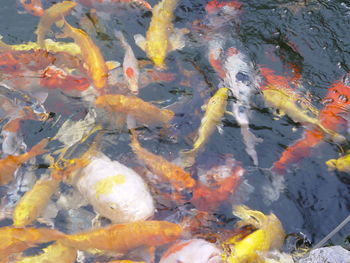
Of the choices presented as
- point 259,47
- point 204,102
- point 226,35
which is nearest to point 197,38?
point 226,35

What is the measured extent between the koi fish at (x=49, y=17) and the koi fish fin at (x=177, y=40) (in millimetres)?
1358

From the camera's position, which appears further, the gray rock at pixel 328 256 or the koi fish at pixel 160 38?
the koi fish at pixel 160 38

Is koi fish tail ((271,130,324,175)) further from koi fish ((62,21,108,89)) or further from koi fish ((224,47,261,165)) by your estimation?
koi fish ((62,21,108,89))

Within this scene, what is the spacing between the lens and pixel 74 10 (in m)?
5.73

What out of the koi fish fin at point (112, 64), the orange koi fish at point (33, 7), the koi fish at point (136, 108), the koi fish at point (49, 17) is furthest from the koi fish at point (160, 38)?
the orange koi fish at point (33, 7)

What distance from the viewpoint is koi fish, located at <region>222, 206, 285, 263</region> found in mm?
3615

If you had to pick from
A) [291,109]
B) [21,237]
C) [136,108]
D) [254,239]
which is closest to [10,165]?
[21,237]

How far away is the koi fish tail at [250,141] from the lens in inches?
176

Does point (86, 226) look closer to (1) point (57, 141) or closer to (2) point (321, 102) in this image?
(1) point (57, 141)

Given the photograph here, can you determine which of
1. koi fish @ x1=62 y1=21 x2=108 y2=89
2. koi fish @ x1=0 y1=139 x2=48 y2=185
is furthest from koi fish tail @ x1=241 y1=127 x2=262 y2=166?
koi fish @ x1=0 y1=139 x2=48 y2=185

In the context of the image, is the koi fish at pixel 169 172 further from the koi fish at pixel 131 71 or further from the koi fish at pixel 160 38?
the koi fish at pixel 160 38

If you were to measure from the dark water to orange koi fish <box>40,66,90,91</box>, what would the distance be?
18cm

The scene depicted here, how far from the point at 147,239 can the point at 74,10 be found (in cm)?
329

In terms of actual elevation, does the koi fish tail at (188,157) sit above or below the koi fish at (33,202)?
above
